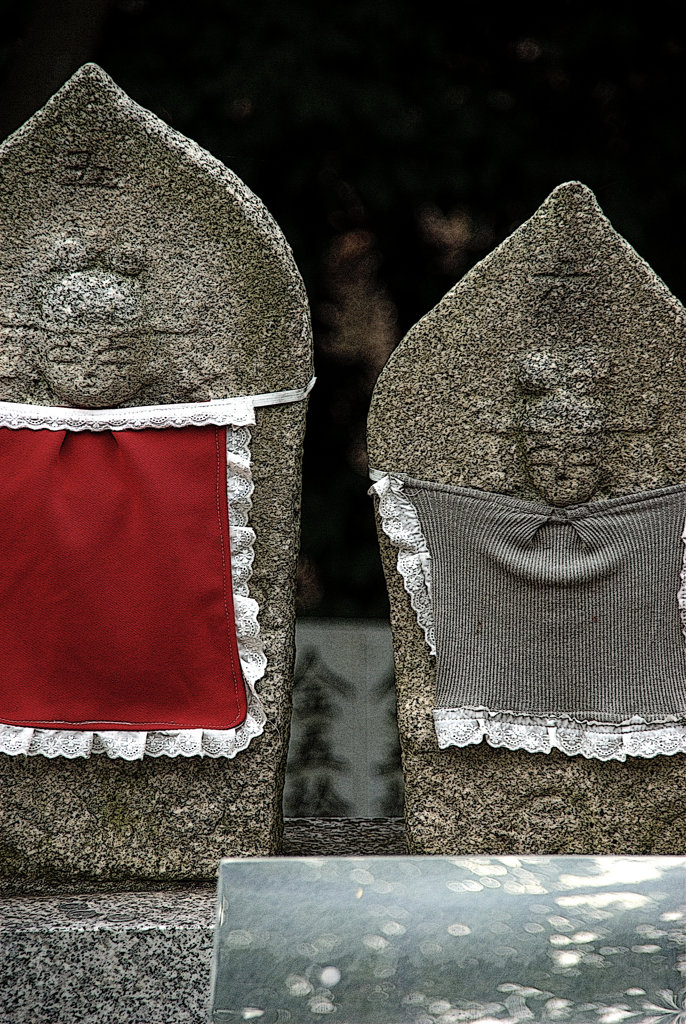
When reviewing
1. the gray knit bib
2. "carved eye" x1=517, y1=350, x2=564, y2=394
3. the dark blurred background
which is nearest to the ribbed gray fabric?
the gray knit bib

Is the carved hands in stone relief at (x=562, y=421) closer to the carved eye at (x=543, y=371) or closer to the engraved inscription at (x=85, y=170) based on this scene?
the carved eye at (x=543, y=371)

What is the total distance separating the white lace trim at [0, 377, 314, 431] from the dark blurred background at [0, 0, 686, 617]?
2.87 ft

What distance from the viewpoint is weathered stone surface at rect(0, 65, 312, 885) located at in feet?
5.07

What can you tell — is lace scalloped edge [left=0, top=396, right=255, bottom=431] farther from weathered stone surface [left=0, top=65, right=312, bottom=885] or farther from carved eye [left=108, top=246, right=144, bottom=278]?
carved eye [left=108, top=246, right=144, bottom=278]

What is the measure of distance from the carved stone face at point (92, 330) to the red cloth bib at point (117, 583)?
0.24 ft

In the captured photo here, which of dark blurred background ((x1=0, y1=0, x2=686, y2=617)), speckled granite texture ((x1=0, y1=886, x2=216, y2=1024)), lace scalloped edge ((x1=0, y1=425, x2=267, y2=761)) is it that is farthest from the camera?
dark blurred background ((x1=0, y1=0, x2=686, y2=617))

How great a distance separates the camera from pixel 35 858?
1618mm

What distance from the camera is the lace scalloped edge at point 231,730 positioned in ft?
5.16

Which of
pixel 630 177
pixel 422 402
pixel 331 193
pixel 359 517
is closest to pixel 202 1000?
pixel 422 402

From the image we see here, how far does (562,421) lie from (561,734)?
0.43m

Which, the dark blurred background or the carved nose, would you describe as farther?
the dark blurred background

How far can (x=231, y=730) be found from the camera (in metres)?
1.58

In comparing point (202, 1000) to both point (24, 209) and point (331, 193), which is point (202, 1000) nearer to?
point (24, 209)

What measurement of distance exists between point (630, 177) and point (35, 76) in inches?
46.8
